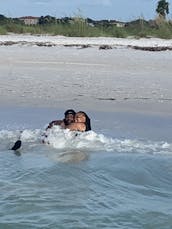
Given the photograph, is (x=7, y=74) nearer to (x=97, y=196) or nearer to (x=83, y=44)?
(x=83, y=44)

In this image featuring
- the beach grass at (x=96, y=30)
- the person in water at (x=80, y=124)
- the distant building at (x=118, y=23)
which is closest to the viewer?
the person in water at (x=80, y=124)

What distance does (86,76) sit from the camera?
15.4 metres

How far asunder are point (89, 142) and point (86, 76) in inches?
251

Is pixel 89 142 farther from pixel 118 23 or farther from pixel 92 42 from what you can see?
pixel 118 23

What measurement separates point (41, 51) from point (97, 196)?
13939mm

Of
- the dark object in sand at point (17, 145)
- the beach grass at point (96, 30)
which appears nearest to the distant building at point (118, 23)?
the beach grass at point (96, 30)

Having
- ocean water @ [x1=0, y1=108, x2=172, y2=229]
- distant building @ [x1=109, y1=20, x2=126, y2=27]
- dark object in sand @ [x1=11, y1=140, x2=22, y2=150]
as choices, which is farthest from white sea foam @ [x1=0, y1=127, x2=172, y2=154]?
distant building @ [x1=109, y1=20, x2=126, y2=27]

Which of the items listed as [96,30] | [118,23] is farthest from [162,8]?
[96,30]

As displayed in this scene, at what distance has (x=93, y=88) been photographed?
1373 cm

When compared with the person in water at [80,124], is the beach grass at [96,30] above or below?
above

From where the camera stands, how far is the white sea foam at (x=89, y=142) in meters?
8.95

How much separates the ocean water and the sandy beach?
117 cm

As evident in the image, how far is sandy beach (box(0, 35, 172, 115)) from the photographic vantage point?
12375mm

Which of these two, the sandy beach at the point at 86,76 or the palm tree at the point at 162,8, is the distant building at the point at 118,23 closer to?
the palm tree at the point at 162,8
